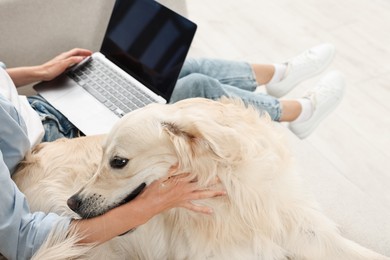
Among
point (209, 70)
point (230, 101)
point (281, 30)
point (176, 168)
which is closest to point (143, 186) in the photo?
point (176, 168)

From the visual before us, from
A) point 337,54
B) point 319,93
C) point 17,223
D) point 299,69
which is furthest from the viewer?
point 337,54

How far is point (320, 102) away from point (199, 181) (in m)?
1.02

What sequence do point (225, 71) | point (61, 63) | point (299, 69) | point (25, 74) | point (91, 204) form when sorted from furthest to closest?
point (299, 69) → point (225, 71) → point (61, 63) → point (25, 74) → point (91, 204)

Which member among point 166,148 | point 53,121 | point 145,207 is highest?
point 166,148

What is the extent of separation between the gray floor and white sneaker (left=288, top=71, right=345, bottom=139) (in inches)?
3.5

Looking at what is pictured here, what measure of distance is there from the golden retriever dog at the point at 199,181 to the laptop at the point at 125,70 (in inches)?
11.7

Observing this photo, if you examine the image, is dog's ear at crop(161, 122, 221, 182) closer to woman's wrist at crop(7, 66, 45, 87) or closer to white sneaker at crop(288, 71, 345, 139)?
woman's wrist at crop(7, 66, 45, 87)

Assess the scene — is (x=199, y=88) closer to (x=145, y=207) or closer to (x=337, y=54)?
(x=145, y=207)

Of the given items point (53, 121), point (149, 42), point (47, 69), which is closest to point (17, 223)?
point (53, 121)

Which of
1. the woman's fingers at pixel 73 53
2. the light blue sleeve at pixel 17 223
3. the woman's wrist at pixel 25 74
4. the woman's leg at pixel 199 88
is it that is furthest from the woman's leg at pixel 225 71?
the light blue sleeve at pixel 17 223

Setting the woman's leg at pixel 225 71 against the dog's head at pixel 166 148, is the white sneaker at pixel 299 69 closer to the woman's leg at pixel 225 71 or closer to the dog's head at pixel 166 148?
the woman's leg at pixel 225 71

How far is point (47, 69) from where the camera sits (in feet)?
5.35

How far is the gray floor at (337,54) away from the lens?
196cm

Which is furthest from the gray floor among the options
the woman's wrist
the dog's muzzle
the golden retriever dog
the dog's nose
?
the dog's nose
